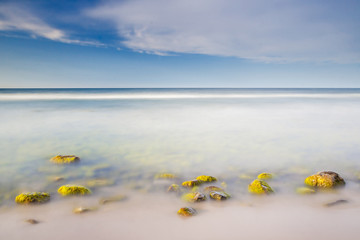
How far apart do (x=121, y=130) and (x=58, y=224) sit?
760 cm

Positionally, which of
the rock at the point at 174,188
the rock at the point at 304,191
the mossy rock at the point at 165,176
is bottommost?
the mossy rock at the point at 165,176

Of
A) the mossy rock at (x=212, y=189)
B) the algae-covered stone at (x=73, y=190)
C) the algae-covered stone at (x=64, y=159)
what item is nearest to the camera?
the algae-covered stone at (x=73, y=190)

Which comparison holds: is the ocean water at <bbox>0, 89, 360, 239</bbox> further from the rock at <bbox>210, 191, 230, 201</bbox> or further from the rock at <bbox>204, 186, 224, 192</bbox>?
the rock at <bbox>204, 186, 224, 192</bbox>

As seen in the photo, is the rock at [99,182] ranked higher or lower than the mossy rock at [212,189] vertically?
lower

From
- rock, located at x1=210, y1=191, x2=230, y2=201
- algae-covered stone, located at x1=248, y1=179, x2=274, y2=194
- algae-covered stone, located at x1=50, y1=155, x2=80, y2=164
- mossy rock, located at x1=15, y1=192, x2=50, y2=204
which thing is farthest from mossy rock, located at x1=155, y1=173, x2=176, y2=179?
algae-covered stone, located at x1=50, y1=155, x2=80, y2=164

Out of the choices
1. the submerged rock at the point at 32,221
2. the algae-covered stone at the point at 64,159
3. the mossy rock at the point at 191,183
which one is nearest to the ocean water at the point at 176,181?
the submerged rock at the point at 32,221

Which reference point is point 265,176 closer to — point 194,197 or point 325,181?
point 325,181

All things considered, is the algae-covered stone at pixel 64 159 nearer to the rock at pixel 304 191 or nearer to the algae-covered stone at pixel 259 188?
the algae-covered stone at pixel 259 188

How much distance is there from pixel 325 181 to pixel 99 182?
4.22 metres

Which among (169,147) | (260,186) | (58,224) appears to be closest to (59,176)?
(58,224)

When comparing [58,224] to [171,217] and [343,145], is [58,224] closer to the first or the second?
[171,217]

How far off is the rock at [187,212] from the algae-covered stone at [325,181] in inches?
96.7

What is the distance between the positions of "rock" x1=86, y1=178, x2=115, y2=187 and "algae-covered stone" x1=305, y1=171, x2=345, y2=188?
3.78 meters

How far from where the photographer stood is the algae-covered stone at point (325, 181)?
4574 millimetres
